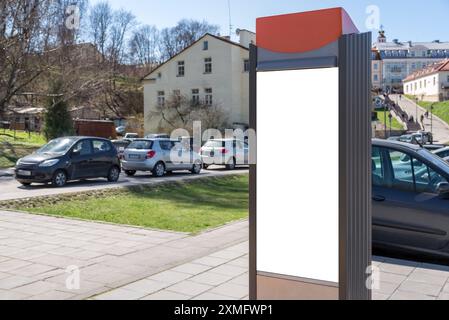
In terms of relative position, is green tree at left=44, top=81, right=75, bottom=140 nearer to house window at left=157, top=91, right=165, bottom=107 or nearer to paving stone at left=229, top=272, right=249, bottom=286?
house window at left=157, top=91, right=165, bottom=107

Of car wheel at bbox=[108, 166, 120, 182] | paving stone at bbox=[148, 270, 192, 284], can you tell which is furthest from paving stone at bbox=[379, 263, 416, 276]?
car wheel at bbox=[108, 166, 120, 182]

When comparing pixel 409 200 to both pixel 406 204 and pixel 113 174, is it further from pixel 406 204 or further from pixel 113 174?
pixel 113 174

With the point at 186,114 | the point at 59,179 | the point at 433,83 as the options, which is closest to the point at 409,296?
the point at 59,179

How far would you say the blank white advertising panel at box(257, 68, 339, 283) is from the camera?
3717mm

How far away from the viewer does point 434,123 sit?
245ft

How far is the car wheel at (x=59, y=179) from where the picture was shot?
14.8 m

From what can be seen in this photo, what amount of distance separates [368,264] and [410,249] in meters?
3.11

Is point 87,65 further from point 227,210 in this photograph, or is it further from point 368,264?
point 368,264

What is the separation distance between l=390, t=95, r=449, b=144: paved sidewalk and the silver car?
46.6 metres

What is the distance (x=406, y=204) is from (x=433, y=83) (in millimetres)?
98312

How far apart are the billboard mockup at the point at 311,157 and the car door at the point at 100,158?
1297 centimetres

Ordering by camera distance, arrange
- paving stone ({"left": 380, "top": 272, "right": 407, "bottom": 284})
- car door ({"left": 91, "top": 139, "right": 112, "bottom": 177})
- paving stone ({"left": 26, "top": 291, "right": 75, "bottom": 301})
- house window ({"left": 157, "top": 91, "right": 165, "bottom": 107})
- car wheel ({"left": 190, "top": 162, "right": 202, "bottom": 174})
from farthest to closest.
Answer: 1. house window ({"left": 157, "top": 91, "right": 165, "bottom": 107})
2. car wheel ({"left": 190, "top": 162, "right": 202, "bottom": 174})
3. car door ({"left": 91, "top": 139, "right": 112, "bottom": 177})
4. paving stone ({"left": 380, "top": 272, "right": 407, "bottom": 284})
5. paving stone ({"left": 26, "top": 291, "right": 75, "bottom": 301})

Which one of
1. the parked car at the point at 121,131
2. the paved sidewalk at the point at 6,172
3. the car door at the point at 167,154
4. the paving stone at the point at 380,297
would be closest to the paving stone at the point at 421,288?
the paving stone at the point at 380,297
